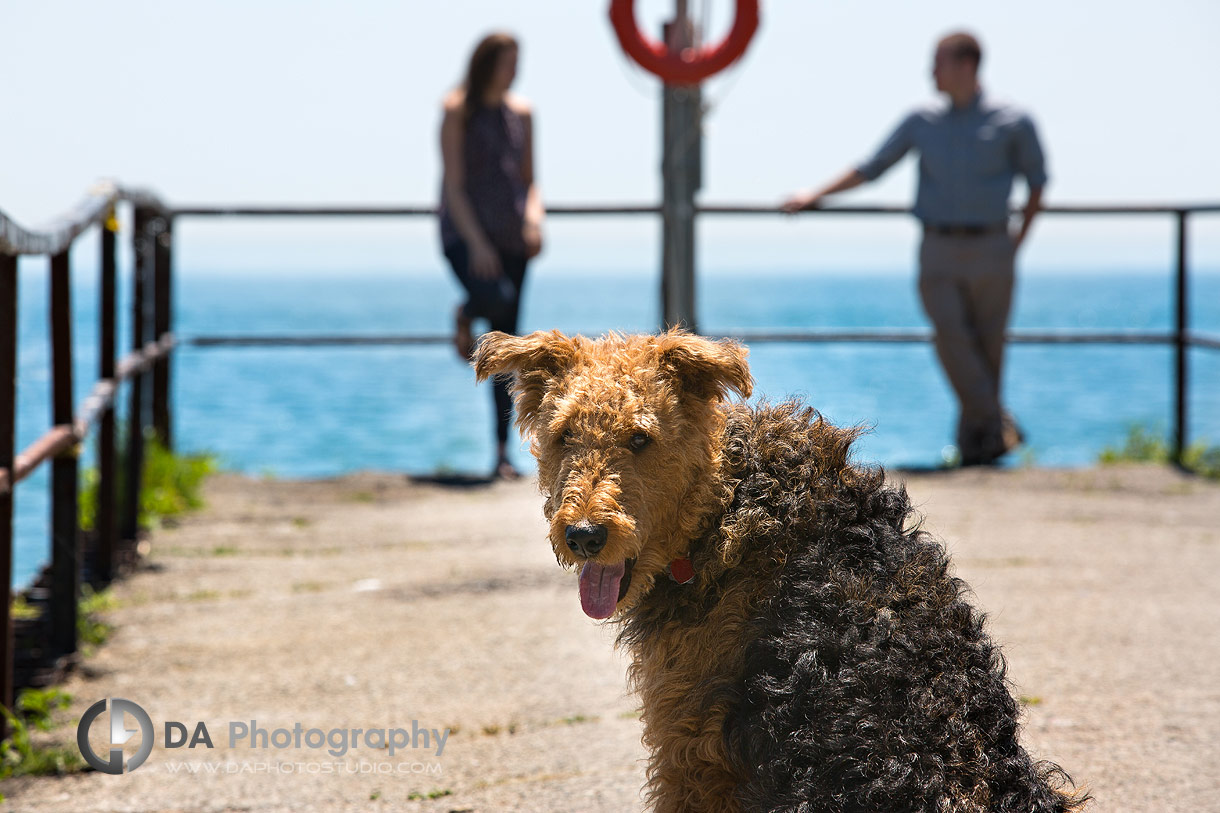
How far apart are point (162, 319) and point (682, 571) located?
19.5ft

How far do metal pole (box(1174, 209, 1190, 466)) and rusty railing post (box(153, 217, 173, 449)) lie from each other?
665 cm

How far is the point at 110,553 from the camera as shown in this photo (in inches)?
214

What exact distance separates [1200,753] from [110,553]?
4.41 m

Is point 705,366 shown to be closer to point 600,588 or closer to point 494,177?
point 600,588

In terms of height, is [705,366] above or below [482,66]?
below

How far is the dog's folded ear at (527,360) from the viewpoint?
98.8 inches

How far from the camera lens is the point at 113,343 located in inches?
218

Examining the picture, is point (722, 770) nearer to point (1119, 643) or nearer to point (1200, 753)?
point (1200, 753)

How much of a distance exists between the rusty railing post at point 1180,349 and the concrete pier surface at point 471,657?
1328 millimetres

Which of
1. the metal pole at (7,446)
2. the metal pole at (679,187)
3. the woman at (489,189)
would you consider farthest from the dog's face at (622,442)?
the metal pole at (679,187)

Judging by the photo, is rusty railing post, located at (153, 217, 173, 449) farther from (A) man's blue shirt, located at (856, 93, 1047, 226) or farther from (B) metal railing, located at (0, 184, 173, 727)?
(A) man's blue shirt, located at (856, 93, 1047, 226)

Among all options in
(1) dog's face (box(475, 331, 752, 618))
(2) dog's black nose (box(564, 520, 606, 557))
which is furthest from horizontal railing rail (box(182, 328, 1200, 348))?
(2) dog's black nose (box(564, 520, 606, 557))

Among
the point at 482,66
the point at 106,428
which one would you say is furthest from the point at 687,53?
the point at 106,428

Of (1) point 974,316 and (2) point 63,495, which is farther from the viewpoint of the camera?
(1) point 974,316
